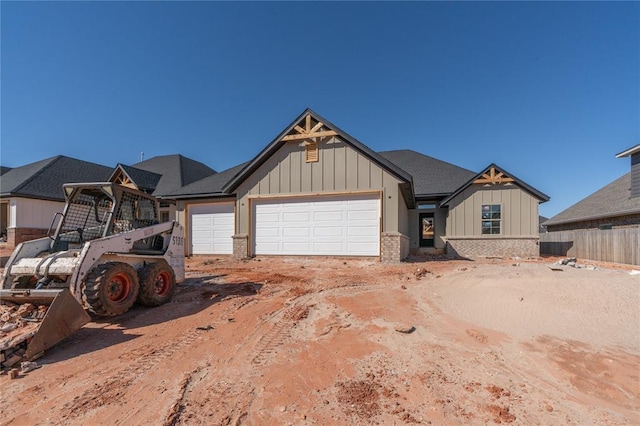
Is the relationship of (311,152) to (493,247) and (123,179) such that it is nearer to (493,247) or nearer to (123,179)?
(493,247)

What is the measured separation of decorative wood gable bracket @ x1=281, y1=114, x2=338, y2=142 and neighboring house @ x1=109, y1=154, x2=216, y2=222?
7.91 m

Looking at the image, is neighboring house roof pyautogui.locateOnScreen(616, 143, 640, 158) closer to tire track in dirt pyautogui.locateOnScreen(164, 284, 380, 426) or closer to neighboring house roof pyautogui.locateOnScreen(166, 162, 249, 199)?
tire track in dirt pyautogui.locateOnScreen(164, 284, 380, 426)

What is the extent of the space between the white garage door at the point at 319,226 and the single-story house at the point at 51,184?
22.4 feet

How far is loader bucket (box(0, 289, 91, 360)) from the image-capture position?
355cm

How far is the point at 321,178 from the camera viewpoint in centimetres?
1305

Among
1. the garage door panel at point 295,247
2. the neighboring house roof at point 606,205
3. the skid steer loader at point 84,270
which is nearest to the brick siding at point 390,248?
the garage door panel at point 295,247

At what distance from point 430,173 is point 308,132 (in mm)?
9929

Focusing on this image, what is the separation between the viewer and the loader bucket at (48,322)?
11.6ft

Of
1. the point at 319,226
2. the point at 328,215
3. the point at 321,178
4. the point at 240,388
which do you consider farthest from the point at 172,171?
the point at 240,388

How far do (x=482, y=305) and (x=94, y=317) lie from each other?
6929 mm

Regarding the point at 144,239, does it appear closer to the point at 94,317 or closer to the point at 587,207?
the point at 94,317

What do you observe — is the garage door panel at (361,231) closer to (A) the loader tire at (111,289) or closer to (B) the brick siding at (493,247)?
(B) the brick siding at (493,247)

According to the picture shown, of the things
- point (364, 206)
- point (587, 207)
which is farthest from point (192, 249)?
point (587, 207)

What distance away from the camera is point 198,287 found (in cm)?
763
